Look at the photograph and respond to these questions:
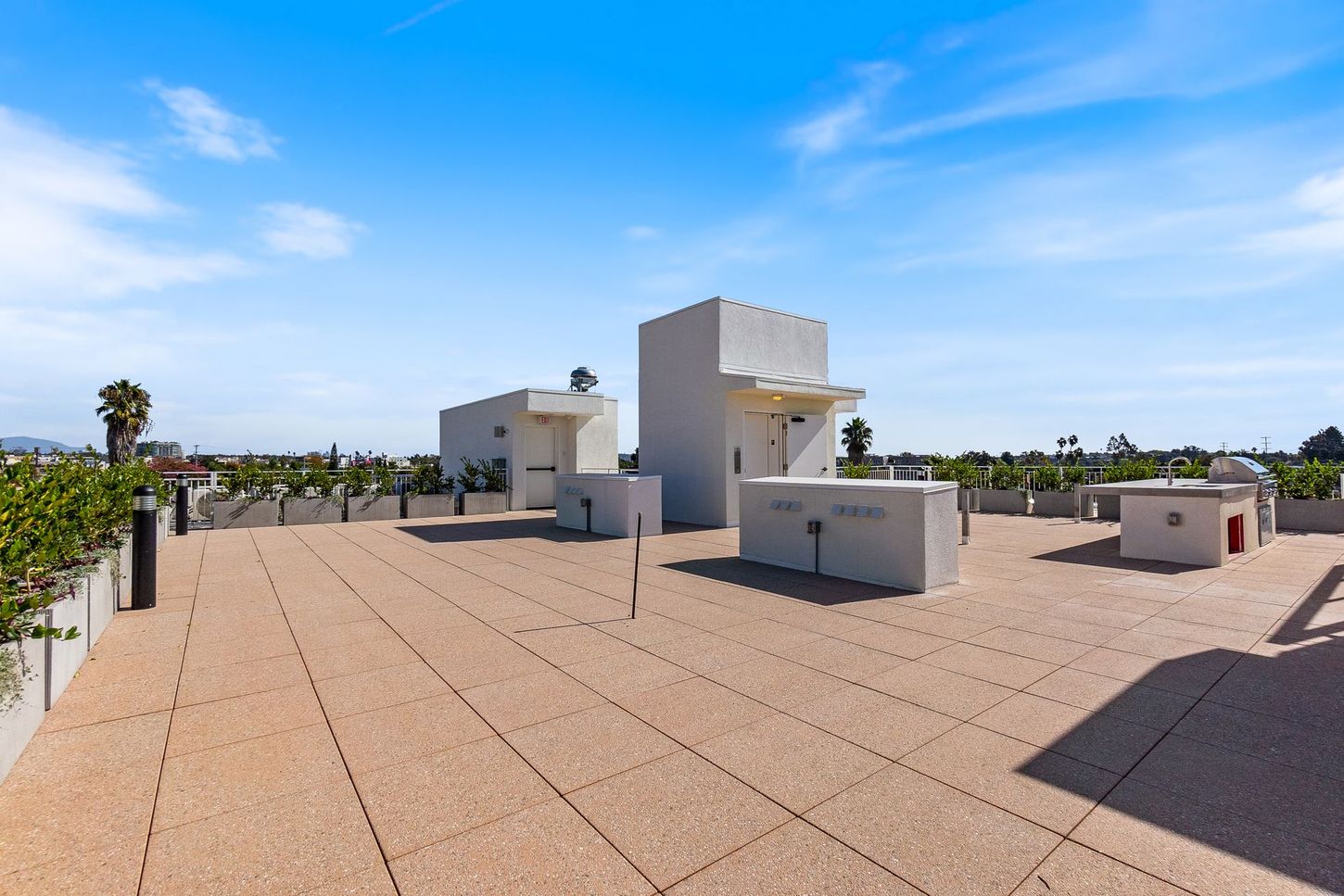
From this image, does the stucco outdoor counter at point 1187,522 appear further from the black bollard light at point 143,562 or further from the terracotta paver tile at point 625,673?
the black bollard light at point 143,562

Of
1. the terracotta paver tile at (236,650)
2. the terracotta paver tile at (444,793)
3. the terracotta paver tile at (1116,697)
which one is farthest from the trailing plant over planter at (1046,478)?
the terracotta paver tile at (236,650)

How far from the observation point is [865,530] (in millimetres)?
7375

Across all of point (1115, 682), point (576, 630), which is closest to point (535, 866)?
point (576, 630)

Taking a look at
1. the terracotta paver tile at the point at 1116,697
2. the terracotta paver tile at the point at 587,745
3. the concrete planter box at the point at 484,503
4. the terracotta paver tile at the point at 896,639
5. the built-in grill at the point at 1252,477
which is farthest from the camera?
the concrete planter box at the point at 484,503

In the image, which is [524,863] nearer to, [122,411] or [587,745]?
[587,745]

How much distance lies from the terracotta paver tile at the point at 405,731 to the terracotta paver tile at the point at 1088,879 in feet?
8.70

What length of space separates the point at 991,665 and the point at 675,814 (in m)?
3.03

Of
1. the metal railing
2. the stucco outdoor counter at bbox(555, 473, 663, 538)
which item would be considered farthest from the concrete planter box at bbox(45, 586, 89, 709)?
the metal railing

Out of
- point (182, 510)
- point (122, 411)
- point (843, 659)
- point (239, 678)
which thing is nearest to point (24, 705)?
point (239, 678)

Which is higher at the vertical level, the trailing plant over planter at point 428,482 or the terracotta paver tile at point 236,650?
the trailing plant over planter at point 428,482

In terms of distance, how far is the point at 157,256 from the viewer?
8938mm

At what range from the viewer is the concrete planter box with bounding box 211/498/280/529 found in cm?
1352

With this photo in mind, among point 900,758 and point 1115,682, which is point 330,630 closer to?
point 900,758

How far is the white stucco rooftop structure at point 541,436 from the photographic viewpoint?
1675 centimetres
